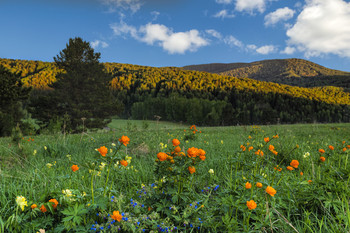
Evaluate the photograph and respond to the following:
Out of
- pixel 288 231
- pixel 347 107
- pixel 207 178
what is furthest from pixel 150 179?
pixel 347 107

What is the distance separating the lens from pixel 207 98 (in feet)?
241

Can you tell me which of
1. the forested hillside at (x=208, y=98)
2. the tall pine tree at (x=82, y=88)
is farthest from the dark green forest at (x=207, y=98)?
the tall pine tree at (x=82, y=88)

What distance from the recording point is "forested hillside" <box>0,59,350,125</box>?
61719 millimetres

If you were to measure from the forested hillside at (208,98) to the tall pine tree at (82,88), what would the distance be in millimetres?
24391

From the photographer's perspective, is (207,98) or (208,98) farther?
(208,98)

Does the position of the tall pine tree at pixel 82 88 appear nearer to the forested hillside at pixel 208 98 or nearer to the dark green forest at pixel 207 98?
the dark green forest at pixel 207 98

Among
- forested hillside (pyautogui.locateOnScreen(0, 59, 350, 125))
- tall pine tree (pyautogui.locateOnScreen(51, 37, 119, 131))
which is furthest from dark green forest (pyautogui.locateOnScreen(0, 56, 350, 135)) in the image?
tall pine tree (pyautogui.locateOnScreen(51, 37, 119, 131))

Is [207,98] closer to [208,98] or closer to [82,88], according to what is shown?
[208,98]

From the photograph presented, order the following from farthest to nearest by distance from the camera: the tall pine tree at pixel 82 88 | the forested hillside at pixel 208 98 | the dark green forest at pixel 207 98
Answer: the forested hillside at pixel 208 98 < the dark green forest at pixel 207 98 < the tall pine tree at pixel 82 88

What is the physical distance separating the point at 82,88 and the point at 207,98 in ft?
168

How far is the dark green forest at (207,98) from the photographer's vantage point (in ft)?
202

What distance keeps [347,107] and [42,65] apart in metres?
113

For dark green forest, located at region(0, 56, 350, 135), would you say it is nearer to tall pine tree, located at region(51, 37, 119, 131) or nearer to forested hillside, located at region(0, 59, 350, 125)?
forested hillside, located at region(0, 59, 350, 125)

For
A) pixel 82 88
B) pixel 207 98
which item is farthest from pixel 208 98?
pixel 82 88
